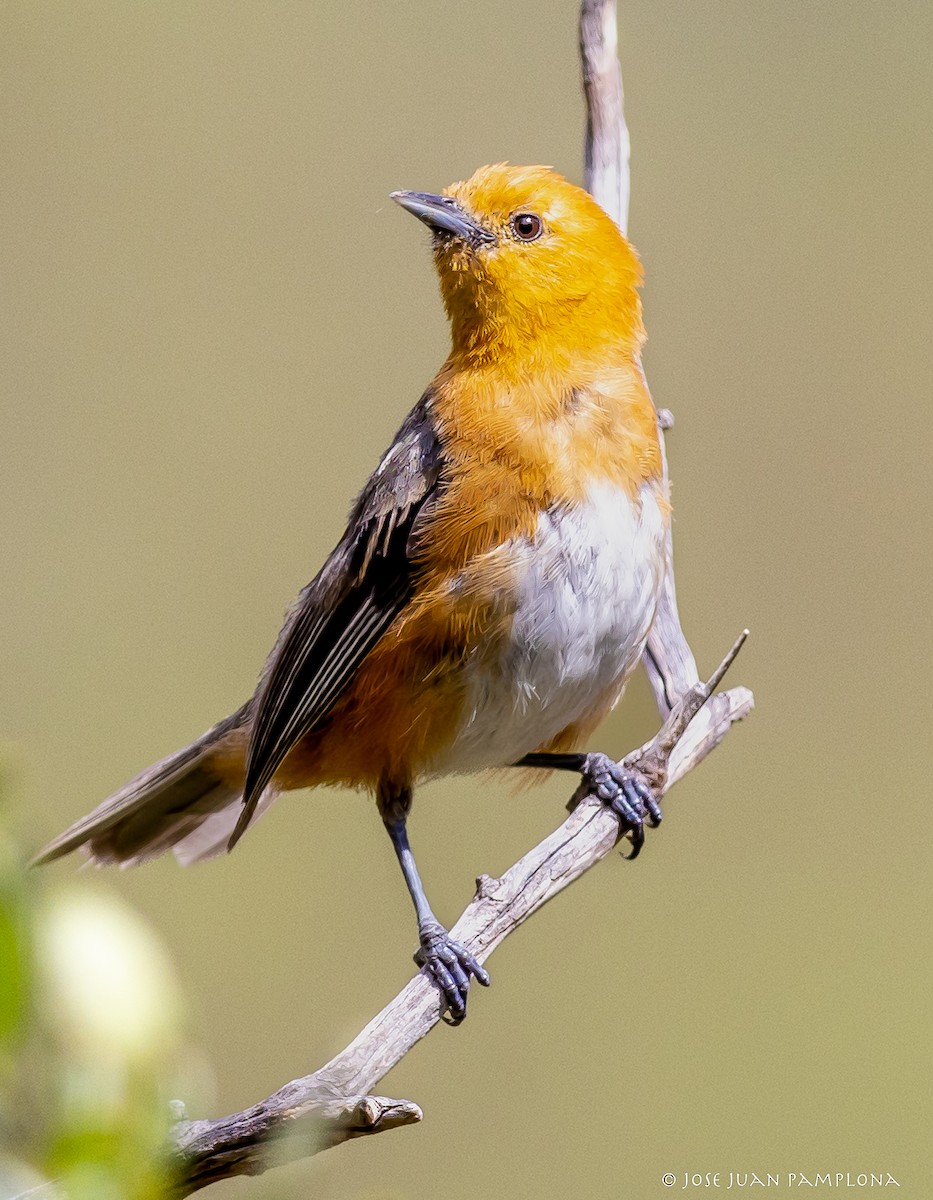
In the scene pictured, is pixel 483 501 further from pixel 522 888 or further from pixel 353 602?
pixel 522 888

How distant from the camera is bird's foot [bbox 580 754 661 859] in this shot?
2.96 m

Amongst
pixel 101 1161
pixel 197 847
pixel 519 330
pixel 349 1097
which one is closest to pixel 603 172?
pixel 519 330

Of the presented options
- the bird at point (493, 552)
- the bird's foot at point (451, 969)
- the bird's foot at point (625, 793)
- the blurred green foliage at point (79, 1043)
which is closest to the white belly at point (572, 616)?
the bird at point (493, 552)

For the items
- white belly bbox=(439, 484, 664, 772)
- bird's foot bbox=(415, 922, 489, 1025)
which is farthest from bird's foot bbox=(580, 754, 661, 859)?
bird's foot bbox=(415, 922, 489, 1025)

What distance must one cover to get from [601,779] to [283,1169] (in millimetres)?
2087

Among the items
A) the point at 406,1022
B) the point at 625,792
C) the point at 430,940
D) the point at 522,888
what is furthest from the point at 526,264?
the point at 406,1022

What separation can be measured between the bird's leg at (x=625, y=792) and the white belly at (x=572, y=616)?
192 millimetres

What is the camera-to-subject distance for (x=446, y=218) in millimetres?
2967

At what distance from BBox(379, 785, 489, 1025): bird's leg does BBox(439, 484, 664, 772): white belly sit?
28cm

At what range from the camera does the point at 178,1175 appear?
1.26 meters

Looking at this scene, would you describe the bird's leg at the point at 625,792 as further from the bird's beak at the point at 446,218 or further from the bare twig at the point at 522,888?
the bird's beak at the point at 446,218

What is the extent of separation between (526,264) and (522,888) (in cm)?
140

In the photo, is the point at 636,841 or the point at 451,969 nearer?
the point at 451,969

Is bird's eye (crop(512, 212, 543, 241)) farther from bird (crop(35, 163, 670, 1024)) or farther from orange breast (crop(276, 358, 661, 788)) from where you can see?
orange breast (crop(276, 358, 661, 788))
